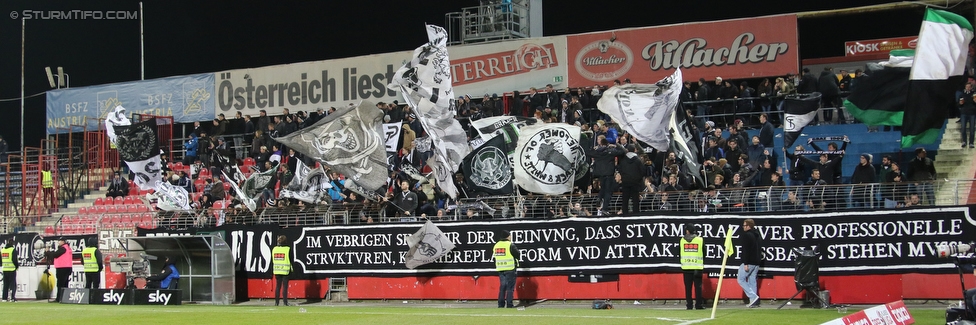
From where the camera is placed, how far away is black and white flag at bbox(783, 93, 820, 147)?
2281cm

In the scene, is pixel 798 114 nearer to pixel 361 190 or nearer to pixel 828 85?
pixel 828 85

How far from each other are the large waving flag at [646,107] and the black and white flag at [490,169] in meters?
3.10

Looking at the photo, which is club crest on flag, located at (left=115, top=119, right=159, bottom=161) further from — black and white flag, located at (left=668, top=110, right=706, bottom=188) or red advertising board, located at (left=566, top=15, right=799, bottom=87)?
black and white flag, located at (left=668, top=110, right=706, bottom=188)

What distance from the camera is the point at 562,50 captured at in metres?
31.9

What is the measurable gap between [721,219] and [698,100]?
7.53 metres

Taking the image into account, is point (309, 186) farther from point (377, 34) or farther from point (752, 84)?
point (377, 34)

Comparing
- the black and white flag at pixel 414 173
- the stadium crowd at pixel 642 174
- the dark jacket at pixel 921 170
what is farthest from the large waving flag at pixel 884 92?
the black and white flag at pixel 414 173

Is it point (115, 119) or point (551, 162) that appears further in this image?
point (115, 119)

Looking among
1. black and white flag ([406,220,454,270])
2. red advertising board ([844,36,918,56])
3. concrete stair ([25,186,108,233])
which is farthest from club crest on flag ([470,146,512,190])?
red advertising board ([844,36,918,56])

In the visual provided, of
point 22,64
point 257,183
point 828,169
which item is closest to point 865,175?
point 828,169

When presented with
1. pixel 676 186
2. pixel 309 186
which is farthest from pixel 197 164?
pixel 676 186

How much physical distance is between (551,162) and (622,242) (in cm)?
243

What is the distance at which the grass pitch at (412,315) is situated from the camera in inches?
Result: 641

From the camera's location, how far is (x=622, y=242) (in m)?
20.7
